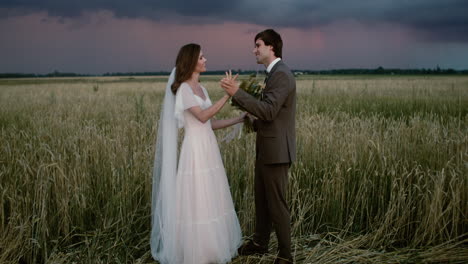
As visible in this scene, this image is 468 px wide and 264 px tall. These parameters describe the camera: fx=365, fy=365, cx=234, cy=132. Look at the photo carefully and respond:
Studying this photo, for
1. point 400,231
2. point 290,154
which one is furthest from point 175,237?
point 400,231

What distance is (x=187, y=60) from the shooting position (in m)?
3.13

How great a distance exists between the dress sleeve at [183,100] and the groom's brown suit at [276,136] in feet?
1.60

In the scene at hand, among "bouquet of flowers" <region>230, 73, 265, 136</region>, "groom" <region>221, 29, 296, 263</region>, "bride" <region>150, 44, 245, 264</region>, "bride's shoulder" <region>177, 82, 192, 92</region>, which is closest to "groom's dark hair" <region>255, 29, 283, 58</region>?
"groom" <region>221, 29, 296, 263</region>

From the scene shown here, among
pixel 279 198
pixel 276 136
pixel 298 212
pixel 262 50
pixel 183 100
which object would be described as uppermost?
pixel 262 50

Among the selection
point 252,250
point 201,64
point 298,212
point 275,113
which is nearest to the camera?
point 275,113

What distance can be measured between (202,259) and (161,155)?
3.41 feet

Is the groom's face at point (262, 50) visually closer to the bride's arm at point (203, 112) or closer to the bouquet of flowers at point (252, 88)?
the bouquet of flowers at point (252, 88)

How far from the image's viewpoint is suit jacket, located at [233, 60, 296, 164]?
279 cm

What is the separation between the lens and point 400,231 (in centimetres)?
395

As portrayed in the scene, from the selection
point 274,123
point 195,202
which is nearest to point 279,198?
point 274,123

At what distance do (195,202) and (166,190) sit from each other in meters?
0.30

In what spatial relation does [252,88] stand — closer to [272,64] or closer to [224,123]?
[272,64]

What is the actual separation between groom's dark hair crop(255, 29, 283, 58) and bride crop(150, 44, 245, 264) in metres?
0.58

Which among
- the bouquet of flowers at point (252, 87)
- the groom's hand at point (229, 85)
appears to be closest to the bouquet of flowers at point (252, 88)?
the bouquet of flowers at point (252, 87)
